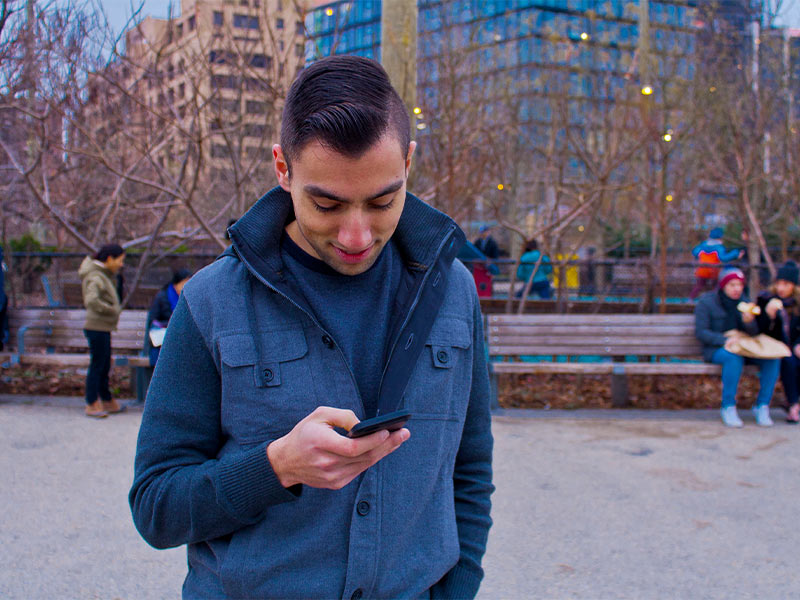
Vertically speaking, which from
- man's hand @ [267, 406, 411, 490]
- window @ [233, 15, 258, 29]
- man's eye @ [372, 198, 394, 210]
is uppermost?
window @ [233, 15, 258, 29]

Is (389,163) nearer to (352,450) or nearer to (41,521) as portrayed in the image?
(352,450)

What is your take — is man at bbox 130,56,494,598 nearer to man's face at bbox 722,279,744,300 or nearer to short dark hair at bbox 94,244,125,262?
short dark hair at bbox 94,244,125,262

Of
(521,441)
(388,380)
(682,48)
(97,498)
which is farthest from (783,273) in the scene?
(682,48)

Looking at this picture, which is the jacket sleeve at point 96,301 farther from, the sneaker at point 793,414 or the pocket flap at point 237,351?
the sneaker at point 793,414

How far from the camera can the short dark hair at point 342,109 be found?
1.39 metres

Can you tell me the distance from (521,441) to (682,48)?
12383mm

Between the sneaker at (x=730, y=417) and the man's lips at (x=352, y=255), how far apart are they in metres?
6.53

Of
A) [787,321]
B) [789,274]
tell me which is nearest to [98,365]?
[787,321]

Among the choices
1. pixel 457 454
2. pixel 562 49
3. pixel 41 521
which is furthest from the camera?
pixel 562 49

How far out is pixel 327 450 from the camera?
1.24 m

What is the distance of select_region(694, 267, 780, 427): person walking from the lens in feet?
23.7

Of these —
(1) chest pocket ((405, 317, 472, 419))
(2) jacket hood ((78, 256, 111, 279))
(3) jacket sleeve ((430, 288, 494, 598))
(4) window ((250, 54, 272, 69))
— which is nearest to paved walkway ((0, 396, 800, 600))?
(2) jacket hood ((78, 256, 111, 279))

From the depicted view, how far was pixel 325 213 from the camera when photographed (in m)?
1.46

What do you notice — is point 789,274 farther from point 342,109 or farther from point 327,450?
point 327,450
